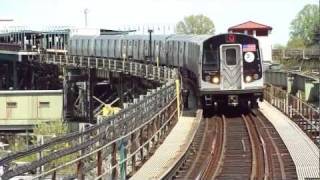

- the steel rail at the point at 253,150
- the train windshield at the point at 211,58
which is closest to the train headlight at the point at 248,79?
the train windshield at the point at 211,58

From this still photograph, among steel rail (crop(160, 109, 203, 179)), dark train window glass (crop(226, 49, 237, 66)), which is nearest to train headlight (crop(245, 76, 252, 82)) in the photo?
dark train window glass (crop(226, 49, 237, 66))

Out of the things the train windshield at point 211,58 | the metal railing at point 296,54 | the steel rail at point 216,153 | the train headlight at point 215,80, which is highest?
the metal railing at point 296,54

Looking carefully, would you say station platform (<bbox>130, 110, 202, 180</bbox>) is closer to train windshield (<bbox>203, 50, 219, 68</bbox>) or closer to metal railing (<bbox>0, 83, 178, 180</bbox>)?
metal railing (<bbox>0, 83, 178, 180</bbox>)

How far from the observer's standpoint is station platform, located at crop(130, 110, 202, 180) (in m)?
11.9

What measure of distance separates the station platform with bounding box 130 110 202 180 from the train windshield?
5.67 feet

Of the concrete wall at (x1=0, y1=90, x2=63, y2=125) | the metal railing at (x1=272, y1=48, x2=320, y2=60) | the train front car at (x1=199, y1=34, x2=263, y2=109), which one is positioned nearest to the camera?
the train front car at (x1=199, y1=34, x2=263, y2=109)

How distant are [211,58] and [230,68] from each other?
791mm

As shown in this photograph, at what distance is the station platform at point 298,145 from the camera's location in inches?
476

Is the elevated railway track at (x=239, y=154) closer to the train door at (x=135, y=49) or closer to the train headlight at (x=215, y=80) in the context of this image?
the train headlight at (x=215, y=80)

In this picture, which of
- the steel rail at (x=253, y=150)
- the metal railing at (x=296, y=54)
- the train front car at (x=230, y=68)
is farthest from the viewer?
the metal railing at (x=296, y=54)

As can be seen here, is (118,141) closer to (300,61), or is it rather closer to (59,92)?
(59,92)

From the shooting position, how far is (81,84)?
5544cm

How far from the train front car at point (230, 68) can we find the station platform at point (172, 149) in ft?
4.13

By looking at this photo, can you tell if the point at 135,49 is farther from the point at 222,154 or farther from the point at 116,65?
the point at 222,154
